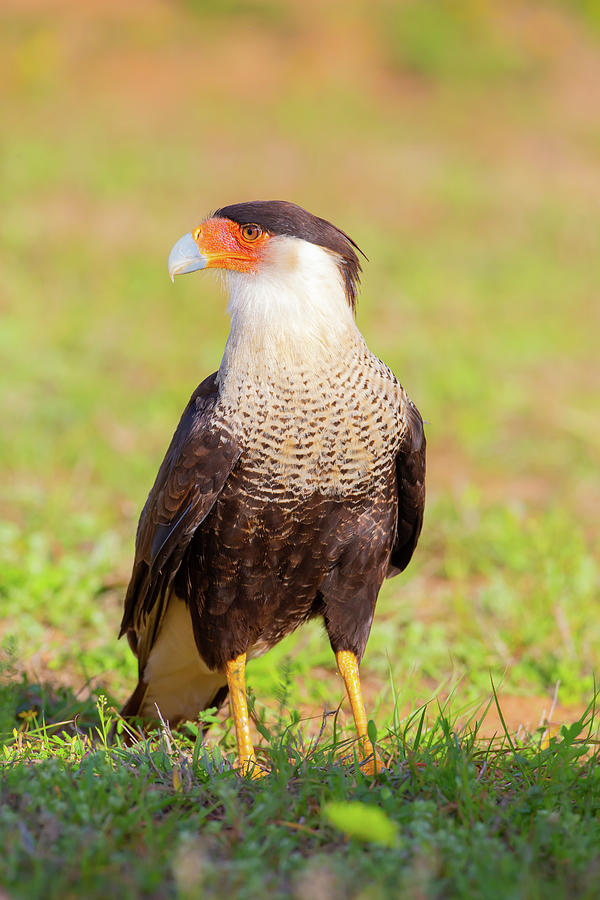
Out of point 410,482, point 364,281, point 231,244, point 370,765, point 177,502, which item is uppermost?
point 364,281

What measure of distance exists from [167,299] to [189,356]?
5.06ft

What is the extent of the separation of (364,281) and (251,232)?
7.35m

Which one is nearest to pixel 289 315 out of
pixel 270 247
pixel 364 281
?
pixel 270 247

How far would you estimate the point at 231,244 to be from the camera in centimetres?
306

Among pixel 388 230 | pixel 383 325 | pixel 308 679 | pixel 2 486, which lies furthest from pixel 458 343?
pixel 308 679

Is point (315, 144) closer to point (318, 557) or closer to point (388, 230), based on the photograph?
point (388, 230)

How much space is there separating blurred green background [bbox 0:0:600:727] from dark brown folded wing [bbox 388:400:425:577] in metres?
0.58

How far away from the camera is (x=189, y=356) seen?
317 inches

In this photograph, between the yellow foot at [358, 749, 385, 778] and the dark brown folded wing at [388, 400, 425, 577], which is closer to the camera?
the yellow foot at [358, 749, 385, 778]

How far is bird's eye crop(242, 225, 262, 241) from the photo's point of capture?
3.02 metres

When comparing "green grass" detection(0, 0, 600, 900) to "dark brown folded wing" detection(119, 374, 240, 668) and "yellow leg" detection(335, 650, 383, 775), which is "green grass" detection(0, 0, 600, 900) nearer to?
"yellow leg" detection(335, 650, 383, 775)

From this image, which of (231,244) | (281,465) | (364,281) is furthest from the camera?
(364,281)

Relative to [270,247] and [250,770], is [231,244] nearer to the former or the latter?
[270,247]

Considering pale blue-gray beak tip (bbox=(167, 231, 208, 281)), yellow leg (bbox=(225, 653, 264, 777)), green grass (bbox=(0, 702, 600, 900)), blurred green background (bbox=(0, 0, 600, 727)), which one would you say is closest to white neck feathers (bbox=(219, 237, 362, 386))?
pale blue-gray beak tip (bbox=(167, 231, 208, 281))
